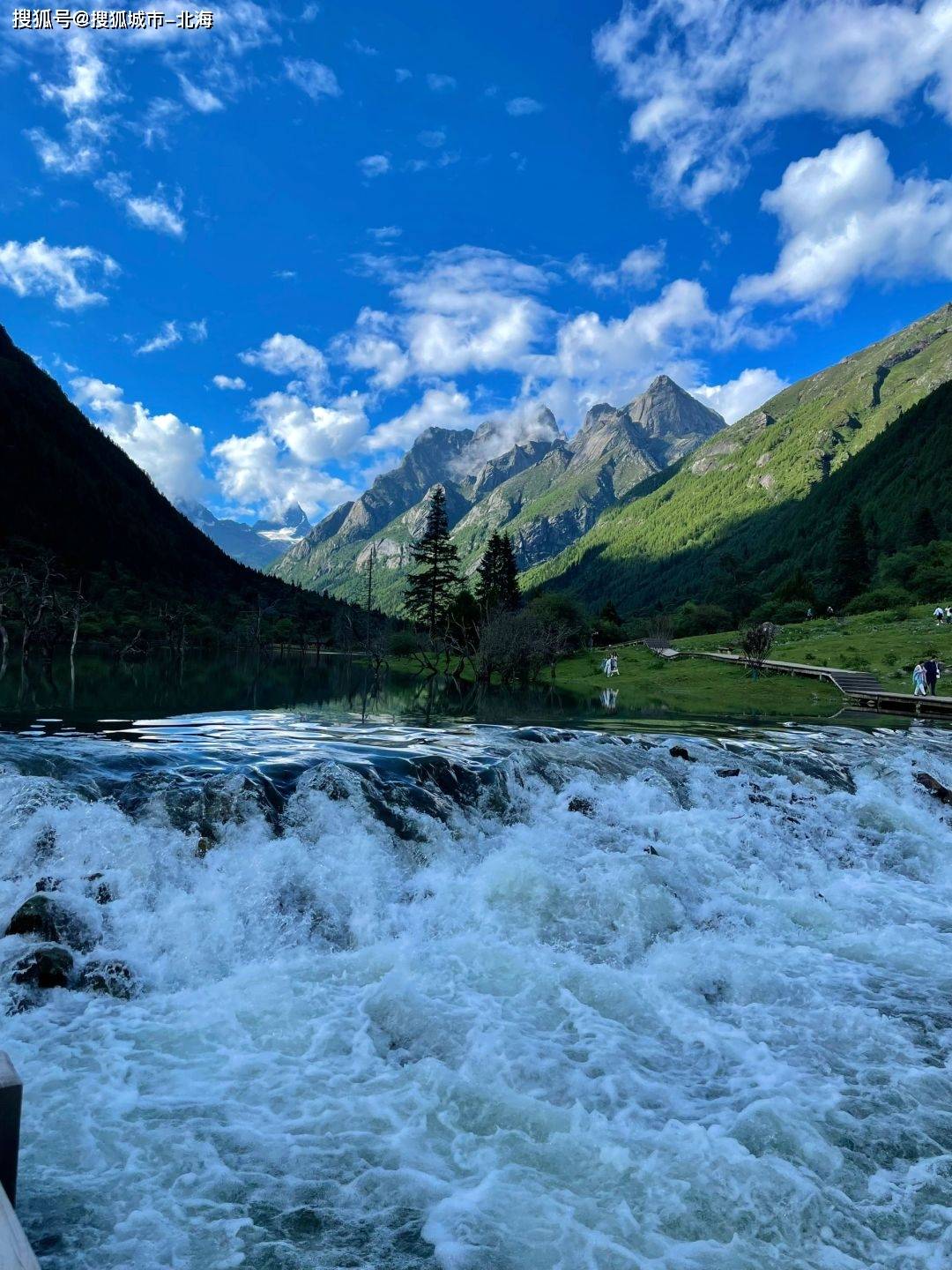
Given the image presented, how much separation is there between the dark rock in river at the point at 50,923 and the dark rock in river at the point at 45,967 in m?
0.27

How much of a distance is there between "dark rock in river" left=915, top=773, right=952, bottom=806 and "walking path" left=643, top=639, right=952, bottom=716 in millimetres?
19660

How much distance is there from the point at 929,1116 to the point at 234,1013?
830 centimetres

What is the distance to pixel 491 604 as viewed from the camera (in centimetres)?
8544

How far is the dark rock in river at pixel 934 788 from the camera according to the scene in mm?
20375

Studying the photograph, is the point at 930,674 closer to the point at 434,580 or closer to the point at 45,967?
the point at 45,967

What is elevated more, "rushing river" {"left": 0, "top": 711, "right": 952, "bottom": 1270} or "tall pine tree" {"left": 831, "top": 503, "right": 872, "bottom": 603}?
"tall pine tree" {"left": 831, "top": 503, "right": 872, "bottom": 603}

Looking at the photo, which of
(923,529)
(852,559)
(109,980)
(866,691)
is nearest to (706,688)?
(866,691)

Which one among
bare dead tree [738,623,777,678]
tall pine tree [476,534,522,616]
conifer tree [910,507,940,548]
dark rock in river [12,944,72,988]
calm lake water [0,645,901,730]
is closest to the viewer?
dark rock in river [12,944,72,988]

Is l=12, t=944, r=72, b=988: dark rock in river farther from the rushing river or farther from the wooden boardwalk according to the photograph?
the wooden boardwalk

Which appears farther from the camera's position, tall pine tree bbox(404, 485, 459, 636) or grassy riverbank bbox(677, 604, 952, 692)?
tall pine tree bbox(404, 485, 459, 636)

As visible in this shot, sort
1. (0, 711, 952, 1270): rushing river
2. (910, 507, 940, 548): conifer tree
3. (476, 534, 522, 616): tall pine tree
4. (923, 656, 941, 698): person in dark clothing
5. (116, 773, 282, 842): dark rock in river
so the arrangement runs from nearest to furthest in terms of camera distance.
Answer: (0, 711, 952, 1270): rushing river
(116, 773, 282, 842): dark rock in river
(923, 656, 941, 698): person in dark clothing
(476, 534, 522, 616): tall pine tree
(910, 507, 940, 548): conifer tree

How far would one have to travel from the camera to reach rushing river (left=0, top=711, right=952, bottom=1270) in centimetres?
579

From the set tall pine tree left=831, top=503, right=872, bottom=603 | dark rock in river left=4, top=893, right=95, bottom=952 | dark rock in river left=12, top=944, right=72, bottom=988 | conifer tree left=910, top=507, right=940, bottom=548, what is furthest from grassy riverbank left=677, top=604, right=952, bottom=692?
conifer tree left=910, top=507, right=940, bottom=548

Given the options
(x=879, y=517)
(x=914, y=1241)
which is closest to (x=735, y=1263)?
(x=914, y=1241)
